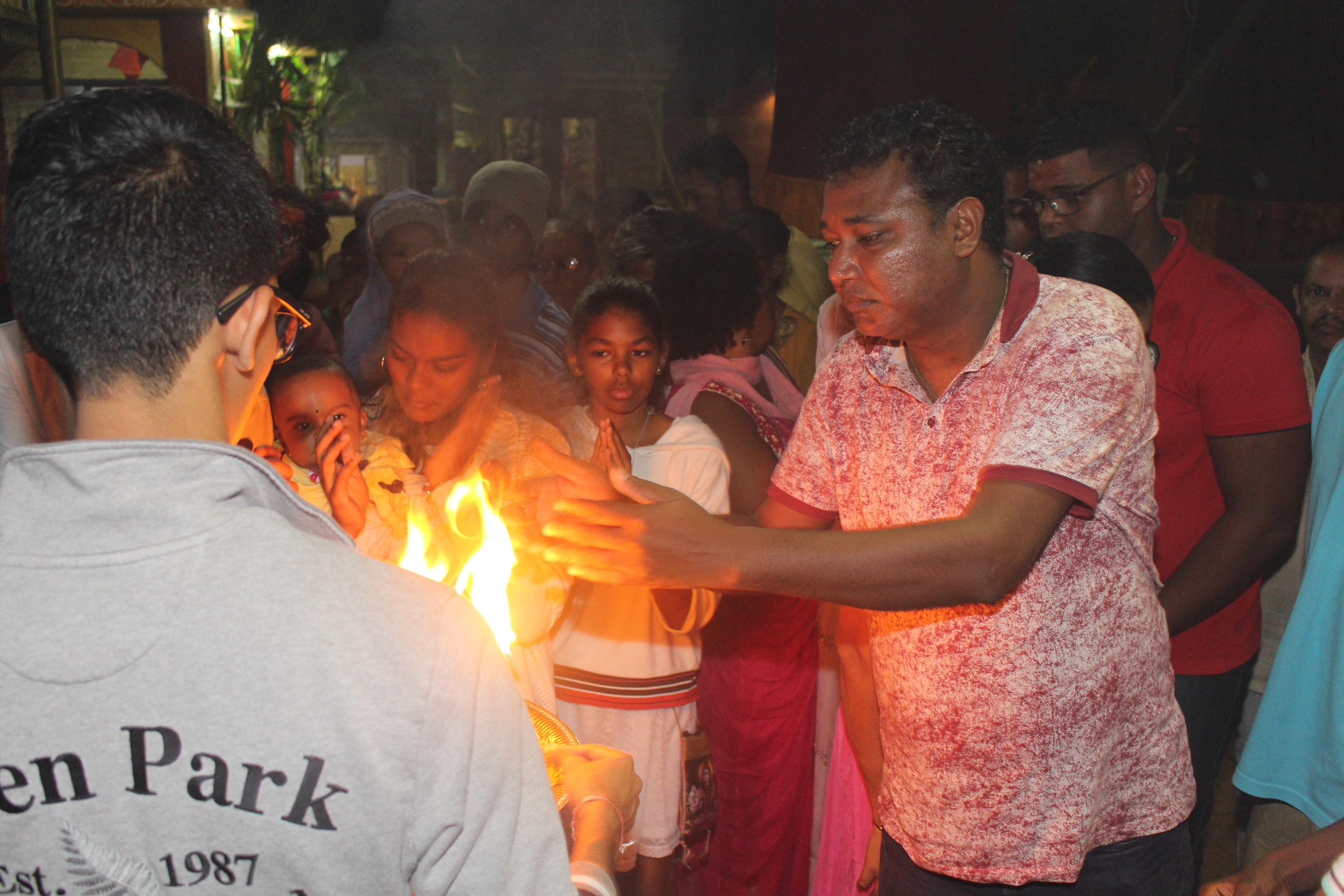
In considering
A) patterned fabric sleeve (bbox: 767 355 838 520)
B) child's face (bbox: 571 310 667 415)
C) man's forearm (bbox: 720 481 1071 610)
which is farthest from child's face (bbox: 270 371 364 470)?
man's forearm (bbox: 720 481 1071 610)

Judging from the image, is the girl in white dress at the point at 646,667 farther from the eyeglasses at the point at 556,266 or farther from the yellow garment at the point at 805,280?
the eyeglasses at the point at 556,266

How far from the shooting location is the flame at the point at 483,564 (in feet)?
6.43

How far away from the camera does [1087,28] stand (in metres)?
12.8

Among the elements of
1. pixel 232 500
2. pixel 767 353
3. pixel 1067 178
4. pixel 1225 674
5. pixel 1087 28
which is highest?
pixel 1087 28

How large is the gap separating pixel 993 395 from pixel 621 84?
14524 millimetres

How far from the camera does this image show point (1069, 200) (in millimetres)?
3299

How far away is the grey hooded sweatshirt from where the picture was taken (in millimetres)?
993

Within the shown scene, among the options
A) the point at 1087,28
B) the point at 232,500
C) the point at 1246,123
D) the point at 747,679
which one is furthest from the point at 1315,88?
the point at 232,500

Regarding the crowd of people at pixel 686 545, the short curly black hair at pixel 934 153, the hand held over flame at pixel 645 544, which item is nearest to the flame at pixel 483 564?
the crowd of people at pixel 686 545

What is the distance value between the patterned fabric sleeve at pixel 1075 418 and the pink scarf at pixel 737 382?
2154 mm

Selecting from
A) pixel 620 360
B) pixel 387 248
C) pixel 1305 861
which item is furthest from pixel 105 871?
pixel 387 248

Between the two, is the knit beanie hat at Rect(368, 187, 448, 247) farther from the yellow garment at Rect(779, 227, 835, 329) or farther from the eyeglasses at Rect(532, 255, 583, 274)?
the yellow garment at Rect(779, 227, 835, 329)

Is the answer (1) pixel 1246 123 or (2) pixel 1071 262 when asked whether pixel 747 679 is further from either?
(1) pixel 1246 123

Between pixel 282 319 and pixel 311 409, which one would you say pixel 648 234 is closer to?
pixel 311 409
